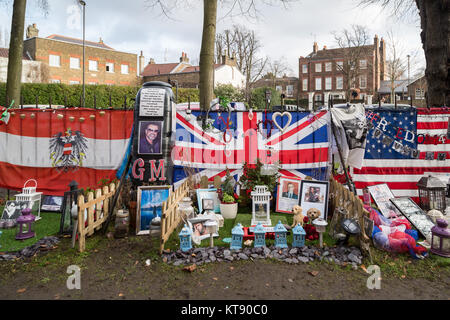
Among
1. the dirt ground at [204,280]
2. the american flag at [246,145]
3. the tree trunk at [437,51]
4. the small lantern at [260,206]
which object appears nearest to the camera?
the dirt ground at [204,280]

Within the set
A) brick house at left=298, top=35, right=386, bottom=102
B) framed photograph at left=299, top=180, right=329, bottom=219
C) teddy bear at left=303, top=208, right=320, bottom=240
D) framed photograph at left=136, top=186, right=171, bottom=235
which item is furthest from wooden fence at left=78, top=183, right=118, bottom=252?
brick house at left=298, top=35, right=386, bottom=102

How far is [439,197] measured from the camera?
576 cm

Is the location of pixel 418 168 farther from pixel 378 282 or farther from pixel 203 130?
pixel 203 130

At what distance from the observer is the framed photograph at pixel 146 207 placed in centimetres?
500

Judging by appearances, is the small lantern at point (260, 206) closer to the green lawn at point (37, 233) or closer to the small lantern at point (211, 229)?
the small lantern at point (211, 229)

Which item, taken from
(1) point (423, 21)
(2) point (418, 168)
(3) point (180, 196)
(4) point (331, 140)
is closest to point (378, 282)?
(3) point (180, 196)

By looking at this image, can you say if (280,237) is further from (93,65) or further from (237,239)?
(93,65)

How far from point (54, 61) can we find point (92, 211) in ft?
114

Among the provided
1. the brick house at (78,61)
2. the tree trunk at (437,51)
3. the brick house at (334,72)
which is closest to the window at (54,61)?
the brick house at (78,61)

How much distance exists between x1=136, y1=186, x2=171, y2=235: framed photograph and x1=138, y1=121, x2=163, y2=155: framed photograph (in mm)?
700

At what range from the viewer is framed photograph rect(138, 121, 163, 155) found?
17.8 ft

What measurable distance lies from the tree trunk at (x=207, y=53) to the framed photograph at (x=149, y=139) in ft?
6.52

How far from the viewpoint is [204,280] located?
3.42 m

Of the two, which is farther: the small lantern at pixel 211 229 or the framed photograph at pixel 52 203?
the framed photograph at pixel 52 203
